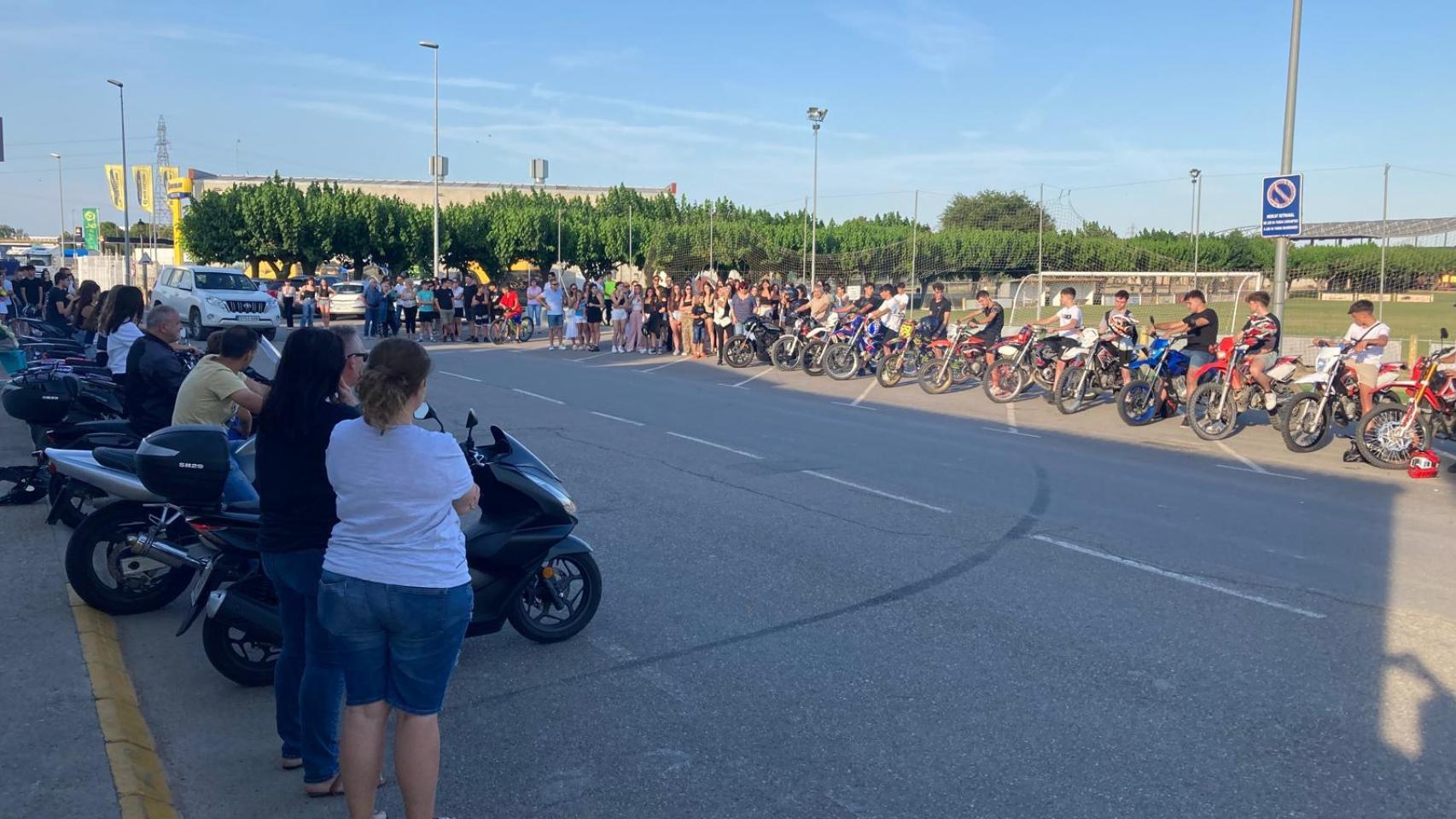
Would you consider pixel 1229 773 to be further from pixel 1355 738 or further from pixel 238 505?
pixel 238 505

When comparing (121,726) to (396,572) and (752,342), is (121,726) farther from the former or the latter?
(752,342)

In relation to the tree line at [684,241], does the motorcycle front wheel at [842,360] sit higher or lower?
lower

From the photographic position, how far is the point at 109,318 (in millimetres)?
9156

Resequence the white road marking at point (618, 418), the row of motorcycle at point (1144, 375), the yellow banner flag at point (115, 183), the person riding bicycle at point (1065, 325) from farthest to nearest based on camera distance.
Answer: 1. the yellow banner flag at point (115, 183)
2. the person riding bicycle at point (1065, 325)
3. the white road marking at point (618, 418)
4. the row of motorcycle at point (1144, 375)

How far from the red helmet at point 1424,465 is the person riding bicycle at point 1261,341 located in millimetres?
2238

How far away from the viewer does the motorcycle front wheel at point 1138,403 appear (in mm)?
14969

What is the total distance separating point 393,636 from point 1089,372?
13.9 m

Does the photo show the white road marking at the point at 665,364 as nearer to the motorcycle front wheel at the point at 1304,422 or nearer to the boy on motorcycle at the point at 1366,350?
the motorcycle front wheel at the point at 1304,422

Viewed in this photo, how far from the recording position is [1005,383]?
17391mm

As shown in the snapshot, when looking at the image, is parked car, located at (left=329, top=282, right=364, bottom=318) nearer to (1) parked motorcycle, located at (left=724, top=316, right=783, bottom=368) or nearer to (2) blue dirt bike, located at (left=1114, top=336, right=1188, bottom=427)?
(1) parked motorcycle, located at (left=724, top=316, right=783, bottom=368)

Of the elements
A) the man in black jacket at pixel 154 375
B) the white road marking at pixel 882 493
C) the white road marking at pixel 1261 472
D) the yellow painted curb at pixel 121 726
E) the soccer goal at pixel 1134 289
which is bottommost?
the yellow painted curb at pixel 121 726

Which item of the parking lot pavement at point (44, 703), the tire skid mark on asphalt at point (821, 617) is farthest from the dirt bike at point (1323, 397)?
the parking lot pavement at point (44, 703)

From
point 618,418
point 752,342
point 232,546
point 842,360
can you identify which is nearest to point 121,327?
point 232,546

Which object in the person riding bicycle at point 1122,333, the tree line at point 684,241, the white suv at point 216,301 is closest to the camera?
the person riding bicycle at point 1122,333
